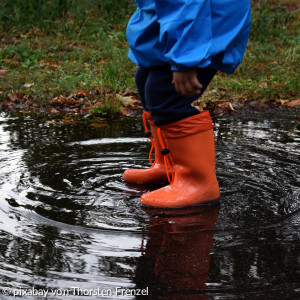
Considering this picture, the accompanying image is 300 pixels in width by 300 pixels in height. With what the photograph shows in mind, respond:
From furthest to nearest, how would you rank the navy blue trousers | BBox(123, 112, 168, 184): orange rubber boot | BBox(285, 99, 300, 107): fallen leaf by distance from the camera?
1. BBox(285, 99, 300, 107): fallen leaf
2. BBox(123, 112, 168, 184): orange rubber boot
3. the navy blue trousers

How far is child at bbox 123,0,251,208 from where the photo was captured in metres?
2.38

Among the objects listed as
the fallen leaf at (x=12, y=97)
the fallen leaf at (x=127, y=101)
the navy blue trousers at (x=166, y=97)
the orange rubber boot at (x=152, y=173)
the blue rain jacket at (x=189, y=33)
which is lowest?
the fallen leaf at (x=12, y=97)

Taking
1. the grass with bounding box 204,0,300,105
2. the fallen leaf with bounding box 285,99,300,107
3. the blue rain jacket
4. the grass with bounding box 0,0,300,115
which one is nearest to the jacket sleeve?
the blue rain jacket

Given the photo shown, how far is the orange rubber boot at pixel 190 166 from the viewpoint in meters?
2.69

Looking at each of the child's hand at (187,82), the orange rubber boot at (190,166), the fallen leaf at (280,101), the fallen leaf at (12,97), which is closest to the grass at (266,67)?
the fallen leaf at (280,101)

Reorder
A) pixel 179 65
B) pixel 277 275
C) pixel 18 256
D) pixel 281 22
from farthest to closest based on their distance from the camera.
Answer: pixel 281 22
pixel 179 65
pixel 18 256
pixel 277 275

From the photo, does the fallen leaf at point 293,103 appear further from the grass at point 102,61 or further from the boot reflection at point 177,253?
the boot reflection at point 177,253

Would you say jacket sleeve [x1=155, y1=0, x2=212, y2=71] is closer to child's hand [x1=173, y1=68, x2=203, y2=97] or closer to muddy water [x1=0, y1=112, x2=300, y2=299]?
child's hand [x1=173, y1=68, x2=203, y2=97]

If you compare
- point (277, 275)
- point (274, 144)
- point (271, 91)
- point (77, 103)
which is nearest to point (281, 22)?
point (271, 91)

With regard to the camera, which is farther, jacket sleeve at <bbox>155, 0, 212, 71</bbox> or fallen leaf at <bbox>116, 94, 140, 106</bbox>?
fallen leaf at <bbox>116, 94, 140, 106</bbox>

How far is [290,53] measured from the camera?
655 cm

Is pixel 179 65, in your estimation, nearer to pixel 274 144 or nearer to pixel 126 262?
pixel 126 262

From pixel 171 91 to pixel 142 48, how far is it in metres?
0.26

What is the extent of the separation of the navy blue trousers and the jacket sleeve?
0.76 feet
